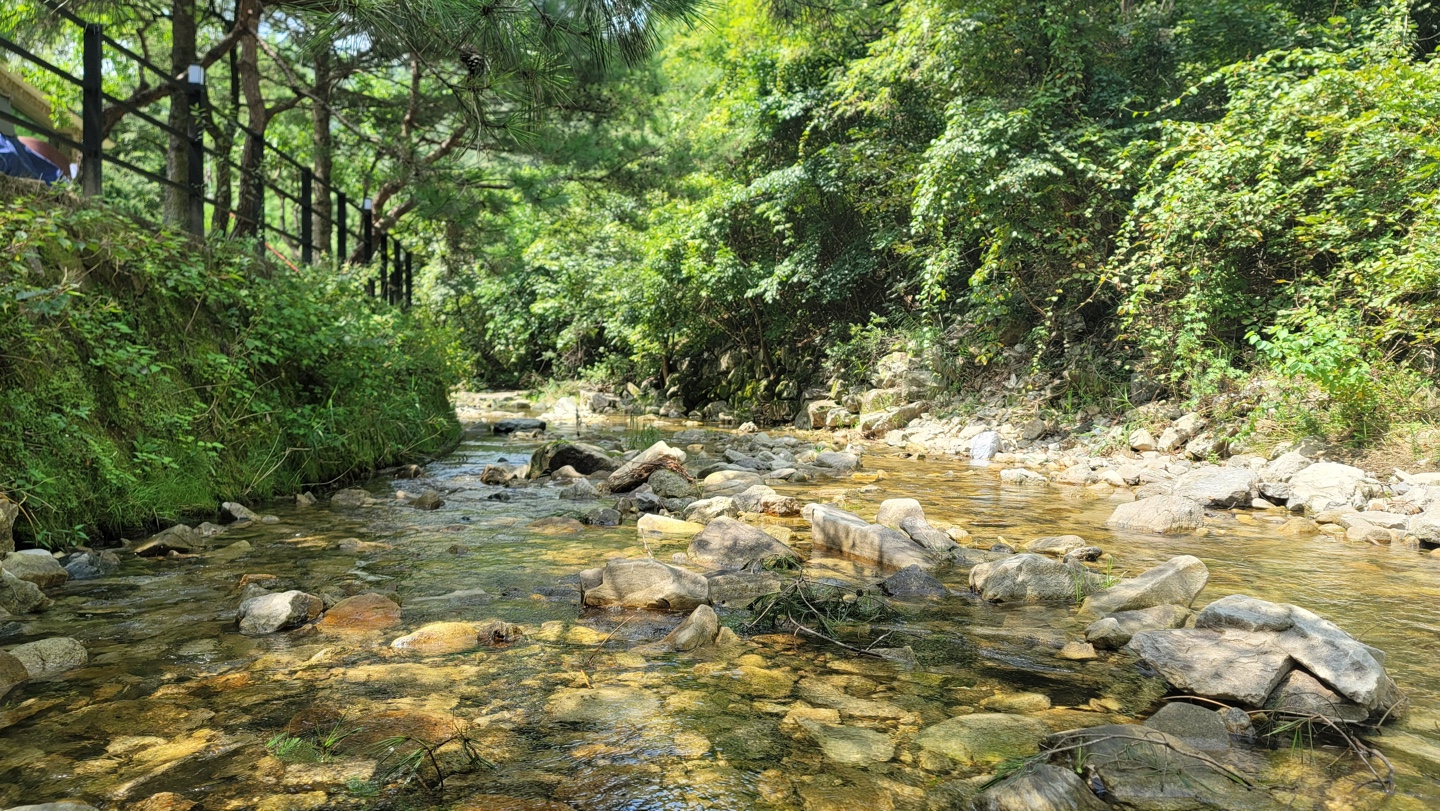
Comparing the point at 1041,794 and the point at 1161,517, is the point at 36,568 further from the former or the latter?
the point at 1161,517

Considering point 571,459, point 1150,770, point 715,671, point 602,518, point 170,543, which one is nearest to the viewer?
point 1150,770

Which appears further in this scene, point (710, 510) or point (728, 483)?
point (728, 483)

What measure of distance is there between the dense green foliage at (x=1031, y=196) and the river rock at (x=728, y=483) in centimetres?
310

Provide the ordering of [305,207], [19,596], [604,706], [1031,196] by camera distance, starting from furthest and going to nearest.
A: [1031,196] < [305,207] < [19,596] < [604,706]

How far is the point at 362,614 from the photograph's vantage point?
9.28ft

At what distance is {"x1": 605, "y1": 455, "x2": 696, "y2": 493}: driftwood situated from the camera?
617 centimetres

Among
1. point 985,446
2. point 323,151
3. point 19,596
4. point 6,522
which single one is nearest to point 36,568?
Result: point 6,522

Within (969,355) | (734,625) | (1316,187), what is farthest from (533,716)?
(969,355)

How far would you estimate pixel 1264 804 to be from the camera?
5.42 feet

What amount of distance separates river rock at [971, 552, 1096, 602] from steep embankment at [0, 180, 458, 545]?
396cm

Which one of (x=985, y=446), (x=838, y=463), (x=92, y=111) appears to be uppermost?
(x=92, y=111)

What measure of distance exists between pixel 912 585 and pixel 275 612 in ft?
7.87

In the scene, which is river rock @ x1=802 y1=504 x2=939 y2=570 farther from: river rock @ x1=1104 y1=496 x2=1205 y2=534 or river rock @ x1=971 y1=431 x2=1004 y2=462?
river rock @ x1=971 y1=431 x2=1004 y2=462

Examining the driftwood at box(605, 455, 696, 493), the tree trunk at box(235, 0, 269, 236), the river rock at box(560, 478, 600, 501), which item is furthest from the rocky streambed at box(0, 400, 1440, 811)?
the tree trunk at box(235, 0, 269, 236)
